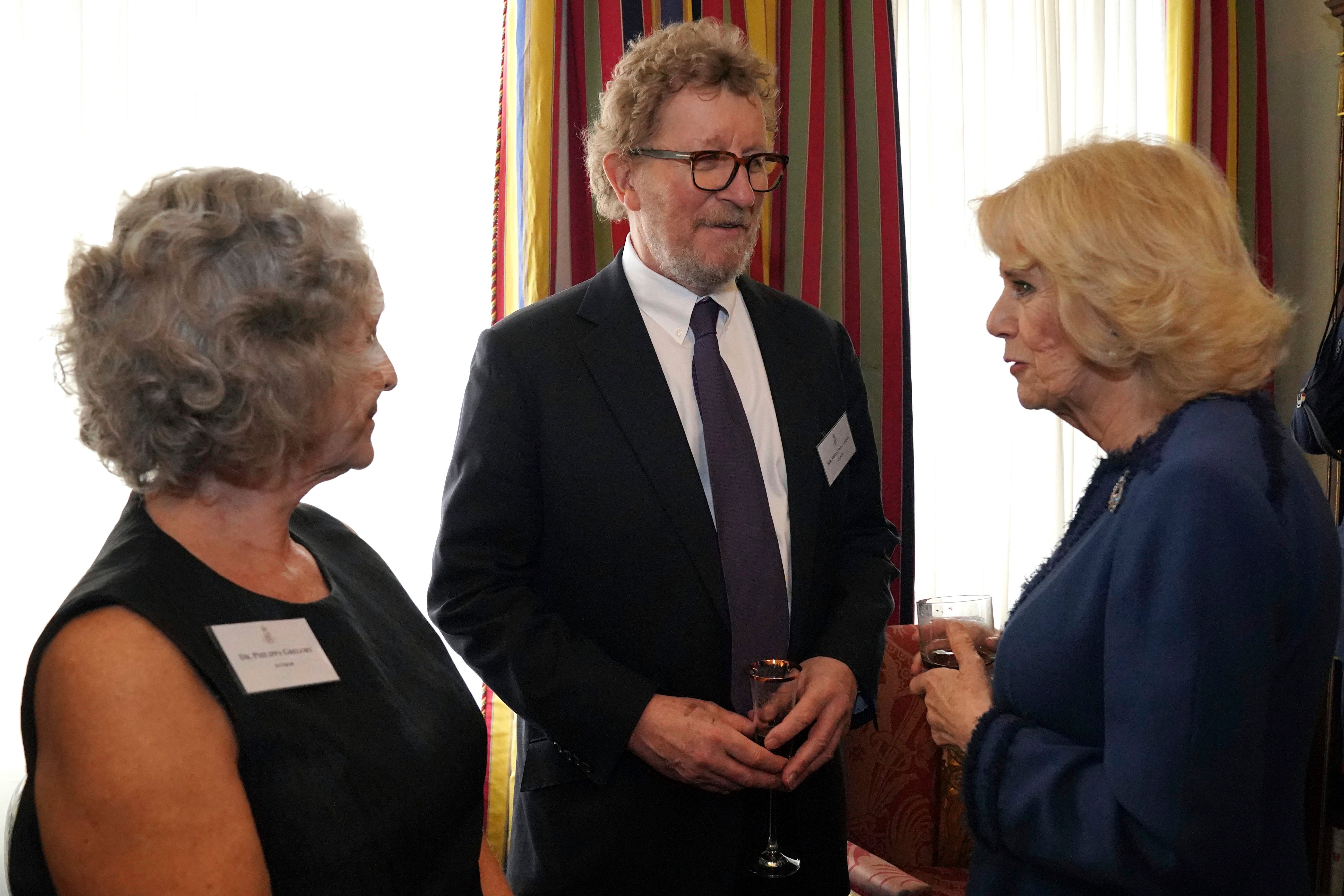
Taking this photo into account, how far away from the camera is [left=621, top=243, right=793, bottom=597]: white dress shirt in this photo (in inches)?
79.8

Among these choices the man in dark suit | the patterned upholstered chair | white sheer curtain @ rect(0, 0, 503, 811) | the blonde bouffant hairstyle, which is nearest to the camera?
the blonde bouffant hairstyle

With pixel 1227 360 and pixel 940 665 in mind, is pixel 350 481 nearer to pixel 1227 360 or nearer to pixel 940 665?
pixel 940 665

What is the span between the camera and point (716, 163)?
210 cm

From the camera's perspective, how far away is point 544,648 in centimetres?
183

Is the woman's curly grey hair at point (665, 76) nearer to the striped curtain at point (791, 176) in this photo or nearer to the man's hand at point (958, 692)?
the striped curtain at point (791, 176)

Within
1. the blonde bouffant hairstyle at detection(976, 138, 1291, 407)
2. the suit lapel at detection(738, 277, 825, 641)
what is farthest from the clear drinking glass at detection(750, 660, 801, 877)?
the blonde bouffant hairstyle at detection(976, 138, 1291, 407)

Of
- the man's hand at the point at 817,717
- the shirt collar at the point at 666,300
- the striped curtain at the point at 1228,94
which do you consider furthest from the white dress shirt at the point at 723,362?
the striped curtain at the point at 1228,94

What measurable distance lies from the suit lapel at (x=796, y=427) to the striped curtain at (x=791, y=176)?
31.5 inches

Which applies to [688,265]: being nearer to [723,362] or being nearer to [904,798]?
[723,362]

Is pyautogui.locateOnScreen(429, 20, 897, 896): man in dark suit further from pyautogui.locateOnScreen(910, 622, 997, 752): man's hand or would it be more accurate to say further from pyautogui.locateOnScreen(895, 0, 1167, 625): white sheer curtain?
pyautogui.locateOnScreen(895, 0, 1167, 625): white sheer curtain

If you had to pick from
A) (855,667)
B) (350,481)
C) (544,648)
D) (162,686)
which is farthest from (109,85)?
(855,667)

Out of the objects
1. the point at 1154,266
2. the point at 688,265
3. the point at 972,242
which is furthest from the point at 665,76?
the point at 972,242

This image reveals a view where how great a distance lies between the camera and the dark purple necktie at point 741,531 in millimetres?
1923

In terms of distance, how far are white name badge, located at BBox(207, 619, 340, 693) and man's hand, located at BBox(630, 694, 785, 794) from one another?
0.68m
